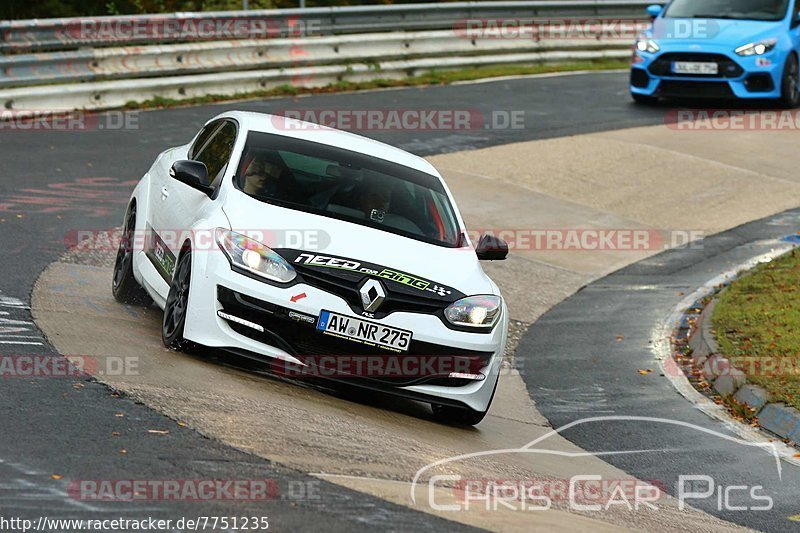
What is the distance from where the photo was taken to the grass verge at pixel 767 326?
31.2ft

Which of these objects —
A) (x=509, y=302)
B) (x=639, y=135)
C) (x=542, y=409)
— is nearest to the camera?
(x=542, y=409)

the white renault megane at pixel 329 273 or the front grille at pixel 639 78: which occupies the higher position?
the white renault megane at pixel 329 273

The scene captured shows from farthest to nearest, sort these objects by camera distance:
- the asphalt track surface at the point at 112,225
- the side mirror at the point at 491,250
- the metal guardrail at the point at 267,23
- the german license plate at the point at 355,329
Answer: the metal guardrail at the point at 267,23, the side mirror at the point at 491,250, the german license plate at the point at 355,329, the asphalt track surface at the point at 112,225

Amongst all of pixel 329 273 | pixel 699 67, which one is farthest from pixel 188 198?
pixel 699 67

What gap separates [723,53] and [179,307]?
1393cm

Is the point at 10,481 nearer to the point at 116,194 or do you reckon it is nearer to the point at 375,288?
the point at 375,288

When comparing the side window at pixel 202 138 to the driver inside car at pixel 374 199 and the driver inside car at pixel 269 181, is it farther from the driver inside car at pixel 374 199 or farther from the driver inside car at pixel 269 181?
the driver inside car at pixel 374 199

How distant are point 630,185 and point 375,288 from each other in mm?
9492

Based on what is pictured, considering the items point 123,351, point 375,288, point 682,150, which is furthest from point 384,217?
point 682,150

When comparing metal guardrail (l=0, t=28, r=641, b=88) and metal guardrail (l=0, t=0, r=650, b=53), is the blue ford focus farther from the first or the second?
metal guardrail (l=0, t=0, r=650, b=53)

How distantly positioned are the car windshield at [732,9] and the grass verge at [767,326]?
336 inches

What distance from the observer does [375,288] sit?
7574 millimetres

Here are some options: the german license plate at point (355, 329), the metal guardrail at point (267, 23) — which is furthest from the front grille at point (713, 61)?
the german license plate at point (355, 329)

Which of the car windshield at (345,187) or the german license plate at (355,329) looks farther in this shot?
the car windshield at (345,187)
